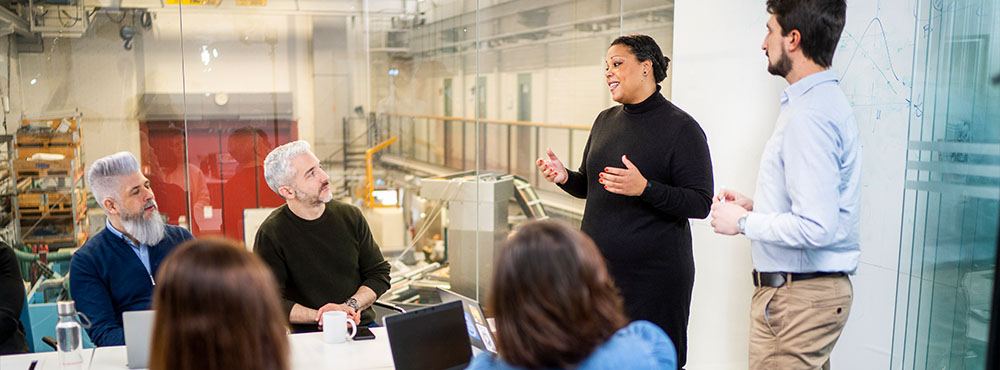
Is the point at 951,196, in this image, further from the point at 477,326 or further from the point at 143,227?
the point at 143,227

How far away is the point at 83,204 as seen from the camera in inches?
142

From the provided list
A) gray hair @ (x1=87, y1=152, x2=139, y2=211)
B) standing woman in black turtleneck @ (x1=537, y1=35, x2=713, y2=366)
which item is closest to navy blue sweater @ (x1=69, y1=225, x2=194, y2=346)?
gray hair @ (x1=87, y1=152, x2=139, y2=211)

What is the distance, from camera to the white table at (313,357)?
6.98 feet

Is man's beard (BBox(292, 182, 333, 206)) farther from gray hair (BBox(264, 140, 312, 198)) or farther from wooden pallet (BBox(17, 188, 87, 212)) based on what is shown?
wooden pallet (BBox(17, 188, 87, 212))

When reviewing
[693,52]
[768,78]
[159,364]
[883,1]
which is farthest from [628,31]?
[159,364]

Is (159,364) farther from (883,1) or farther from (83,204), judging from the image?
(883,1)

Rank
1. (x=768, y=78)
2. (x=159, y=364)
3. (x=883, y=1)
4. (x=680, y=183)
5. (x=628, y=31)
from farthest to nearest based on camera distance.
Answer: (x=628, y=31) → (x=768, y=78) → (x=883, y=1) → (x=680, y=183) → (x=159, y=364)

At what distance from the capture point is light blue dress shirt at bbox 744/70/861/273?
6.68 ft

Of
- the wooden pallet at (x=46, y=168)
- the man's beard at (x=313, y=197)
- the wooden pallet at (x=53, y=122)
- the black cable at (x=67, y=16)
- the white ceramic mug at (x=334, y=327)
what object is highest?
the black cable at (x=67, y=16)

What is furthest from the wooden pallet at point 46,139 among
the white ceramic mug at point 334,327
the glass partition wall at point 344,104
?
the white ceramic mug at point 334,327

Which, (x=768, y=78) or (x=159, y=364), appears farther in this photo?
(x=768, y=78)

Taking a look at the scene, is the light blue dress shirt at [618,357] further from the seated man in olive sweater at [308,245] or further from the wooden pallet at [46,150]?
the wooden pallet at [46,150]

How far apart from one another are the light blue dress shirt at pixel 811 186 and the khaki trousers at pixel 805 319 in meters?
0.06

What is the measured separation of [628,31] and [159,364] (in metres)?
3.34
